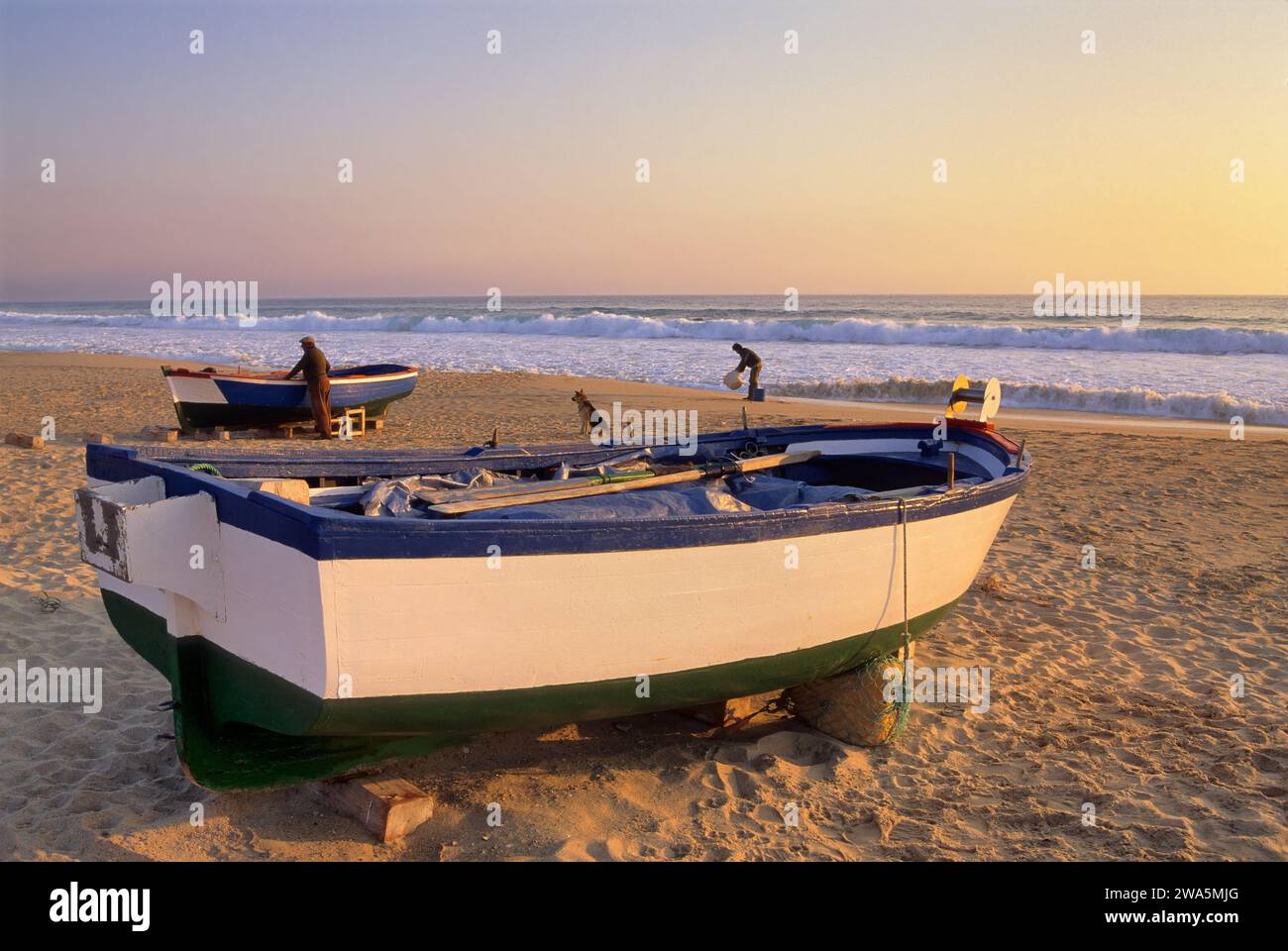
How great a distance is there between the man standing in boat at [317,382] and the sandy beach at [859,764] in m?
5.03

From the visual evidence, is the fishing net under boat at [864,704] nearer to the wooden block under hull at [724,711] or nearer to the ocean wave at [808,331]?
the wooden block under hull at [724,711]

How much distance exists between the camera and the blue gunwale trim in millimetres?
3301

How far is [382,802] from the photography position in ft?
12.3

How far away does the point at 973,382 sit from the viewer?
21.8 m

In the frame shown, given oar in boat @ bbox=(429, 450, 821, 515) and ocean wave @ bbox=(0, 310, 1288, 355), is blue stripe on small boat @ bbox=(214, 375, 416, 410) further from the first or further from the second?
ocean wave @ bbox=(0, 310, 1288, 355)

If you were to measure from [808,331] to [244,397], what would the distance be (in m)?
28.7

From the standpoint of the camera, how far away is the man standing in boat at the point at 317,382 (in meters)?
12.5

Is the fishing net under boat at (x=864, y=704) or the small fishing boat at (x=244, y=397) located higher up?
the small fishing boat at (x=244, y=397)

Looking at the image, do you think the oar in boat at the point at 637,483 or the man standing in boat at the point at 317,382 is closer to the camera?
the oar in boat at the point at 637,483

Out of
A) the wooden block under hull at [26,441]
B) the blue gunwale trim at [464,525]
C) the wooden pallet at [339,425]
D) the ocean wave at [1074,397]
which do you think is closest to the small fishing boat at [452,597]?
the blue gunwale trim at [464,525]

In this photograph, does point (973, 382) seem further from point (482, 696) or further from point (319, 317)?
point (319, 317)

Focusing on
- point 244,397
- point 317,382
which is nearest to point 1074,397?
point 317,382

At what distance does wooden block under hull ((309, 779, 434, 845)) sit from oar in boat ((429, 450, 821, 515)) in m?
A: 1.18
